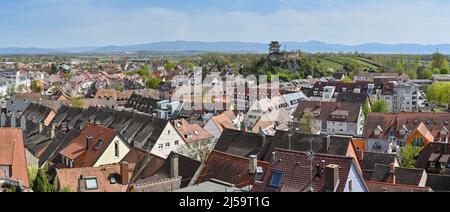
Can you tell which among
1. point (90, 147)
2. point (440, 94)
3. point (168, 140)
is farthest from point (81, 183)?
point (440, 94)

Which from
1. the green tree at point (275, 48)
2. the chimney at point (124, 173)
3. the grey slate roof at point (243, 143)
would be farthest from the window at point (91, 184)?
the green tree at point (275, 48)

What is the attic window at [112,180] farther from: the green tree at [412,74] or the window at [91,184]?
the green tree at [412,74]

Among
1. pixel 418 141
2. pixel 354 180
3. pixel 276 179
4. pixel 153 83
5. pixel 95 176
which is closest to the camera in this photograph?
pixel 354 180

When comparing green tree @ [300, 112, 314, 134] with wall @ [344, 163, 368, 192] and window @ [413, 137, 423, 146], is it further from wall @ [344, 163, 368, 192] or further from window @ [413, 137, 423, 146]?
wall @ [344, 163, 368, 192]

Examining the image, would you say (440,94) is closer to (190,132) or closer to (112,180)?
(190,132)

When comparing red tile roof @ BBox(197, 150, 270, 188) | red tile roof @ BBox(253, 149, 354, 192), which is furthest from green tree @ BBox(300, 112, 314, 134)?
red tile roof @ BBox(253, 149, 354, 192)
